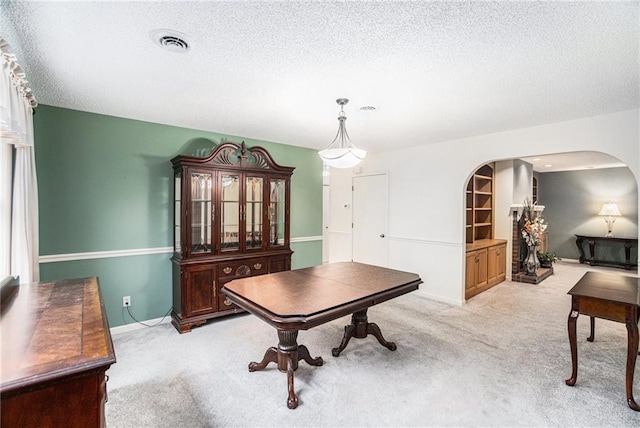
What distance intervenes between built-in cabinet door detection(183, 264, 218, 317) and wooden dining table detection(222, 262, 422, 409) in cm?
101

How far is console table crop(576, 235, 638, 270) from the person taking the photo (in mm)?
6528

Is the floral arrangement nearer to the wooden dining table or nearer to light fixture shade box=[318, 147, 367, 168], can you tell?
the wooden dining table

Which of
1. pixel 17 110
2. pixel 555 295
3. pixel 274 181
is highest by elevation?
pixel 17 110

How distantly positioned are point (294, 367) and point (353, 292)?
0.71 meters

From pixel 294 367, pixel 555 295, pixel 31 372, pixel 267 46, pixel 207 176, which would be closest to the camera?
pixel 31 372

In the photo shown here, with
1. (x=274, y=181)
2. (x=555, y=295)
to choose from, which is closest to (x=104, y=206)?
(x=274, y=181)

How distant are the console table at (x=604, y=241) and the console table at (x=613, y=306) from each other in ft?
18.7

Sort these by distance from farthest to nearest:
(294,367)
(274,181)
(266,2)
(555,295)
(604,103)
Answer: (555,295), (274,181), (604,103), (294,367), (266,2)

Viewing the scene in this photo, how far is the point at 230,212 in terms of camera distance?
364 cm

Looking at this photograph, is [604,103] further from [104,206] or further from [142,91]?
[104,206]

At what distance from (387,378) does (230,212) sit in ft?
8.00

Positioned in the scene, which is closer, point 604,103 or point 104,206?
point 604,103

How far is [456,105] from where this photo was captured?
111 inches

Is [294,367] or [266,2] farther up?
[266,2]
